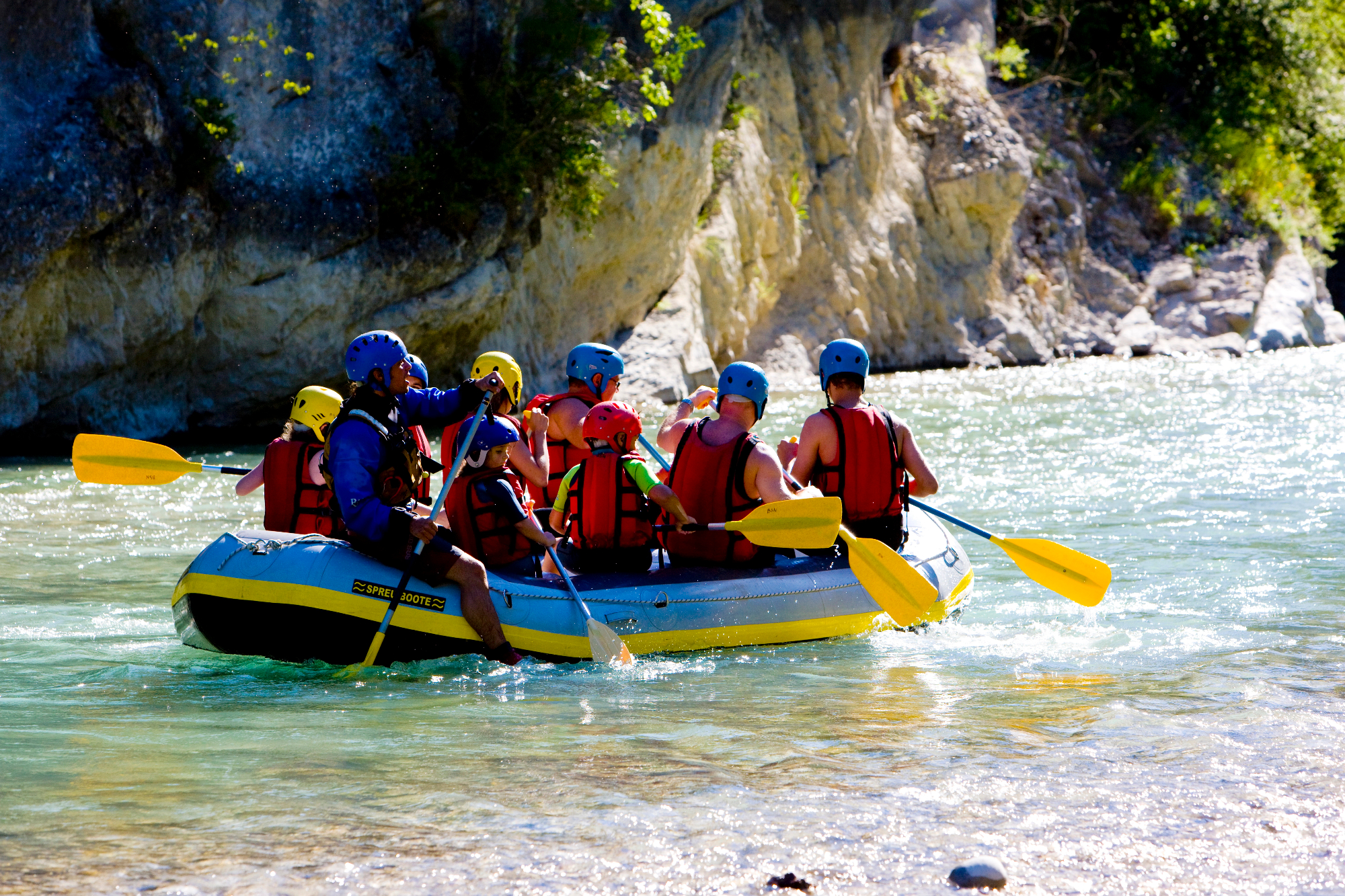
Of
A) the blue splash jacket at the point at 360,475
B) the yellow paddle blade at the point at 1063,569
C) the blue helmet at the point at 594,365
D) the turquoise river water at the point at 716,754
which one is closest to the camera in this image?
the turquoise river water at the point at 716,754

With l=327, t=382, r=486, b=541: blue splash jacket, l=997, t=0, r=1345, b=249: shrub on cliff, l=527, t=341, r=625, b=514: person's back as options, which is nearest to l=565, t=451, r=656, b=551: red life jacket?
l=527, t=341, r=625, b=514: person's back

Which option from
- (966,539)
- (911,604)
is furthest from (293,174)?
(911,604)

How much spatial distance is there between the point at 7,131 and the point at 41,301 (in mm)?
1455

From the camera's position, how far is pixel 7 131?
11836 millimetres

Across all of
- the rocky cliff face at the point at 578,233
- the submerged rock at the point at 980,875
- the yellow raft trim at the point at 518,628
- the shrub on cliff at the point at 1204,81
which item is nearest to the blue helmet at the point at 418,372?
the yellow raft trim at the point at 518,628

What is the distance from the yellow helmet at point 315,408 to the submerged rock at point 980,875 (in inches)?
147

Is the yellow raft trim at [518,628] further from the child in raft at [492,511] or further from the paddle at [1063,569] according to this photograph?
the paddle at [1063,569]

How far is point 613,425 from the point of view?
5848mm

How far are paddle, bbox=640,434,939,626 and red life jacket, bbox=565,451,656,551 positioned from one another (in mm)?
220

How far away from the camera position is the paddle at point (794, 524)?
19.0 ft

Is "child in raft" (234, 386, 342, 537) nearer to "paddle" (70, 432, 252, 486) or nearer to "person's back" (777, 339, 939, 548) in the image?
"paddle" (70, 432, 252, 486)

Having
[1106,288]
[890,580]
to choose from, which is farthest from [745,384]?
[1106,288]

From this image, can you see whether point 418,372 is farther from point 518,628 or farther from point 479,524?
point 518,628

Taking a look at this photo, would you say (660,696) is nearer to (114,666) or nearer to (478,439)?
(478,439)
